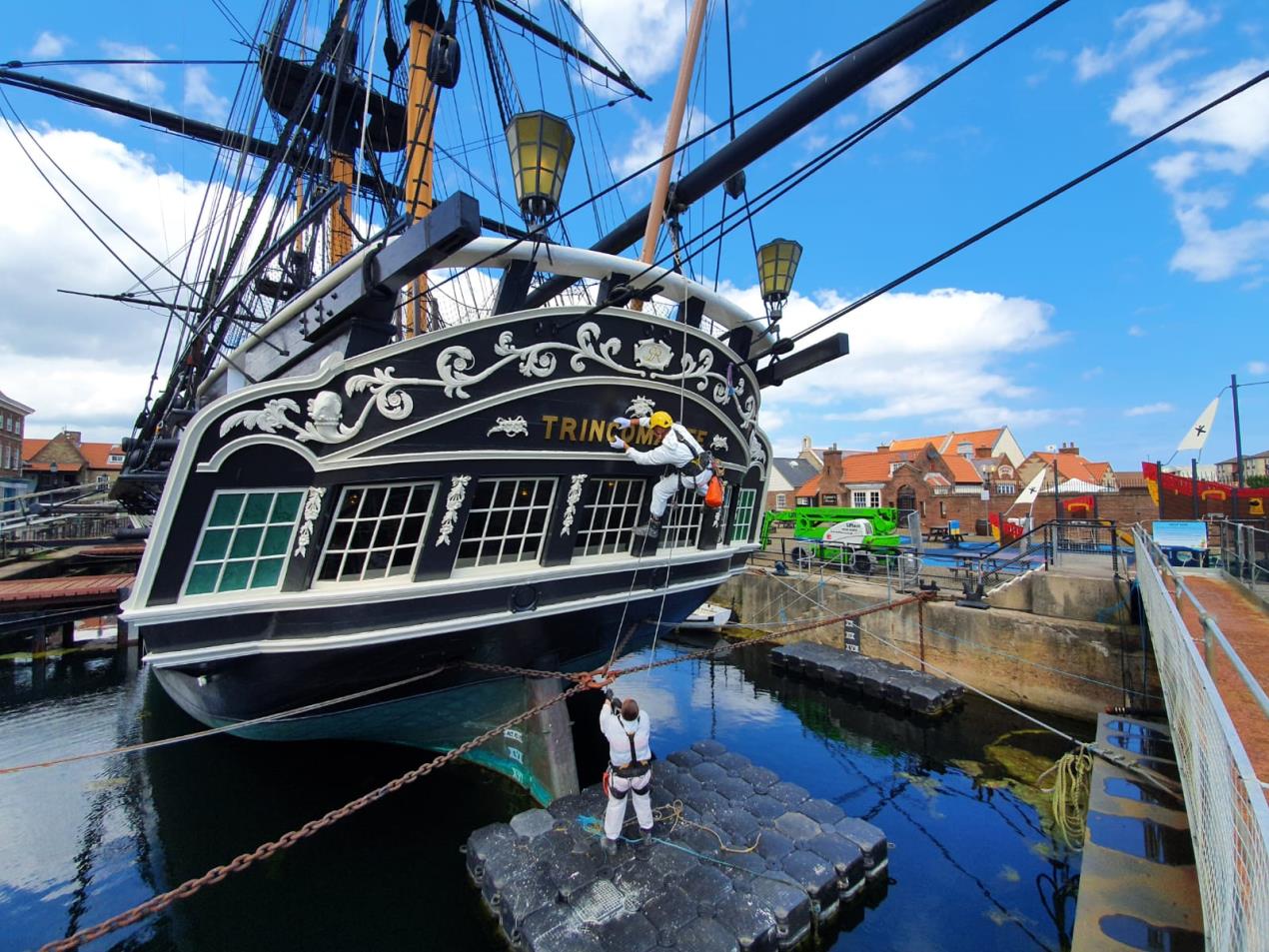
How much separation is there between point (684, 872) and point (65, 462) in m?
58.7

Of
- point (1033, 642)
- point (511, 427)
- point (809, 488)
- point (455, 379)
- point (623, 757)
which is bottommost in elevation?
point (623, 757)

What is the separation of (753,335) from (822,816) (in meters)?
5.80

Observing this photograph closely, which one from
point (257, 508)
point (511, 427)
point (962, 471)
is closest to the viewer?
point (257, 508)

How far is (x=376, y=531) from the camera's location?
541cm

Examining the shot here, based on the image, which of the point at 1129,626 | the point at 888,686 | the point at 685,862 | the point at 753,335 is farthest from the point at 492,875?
the point at 1129,626

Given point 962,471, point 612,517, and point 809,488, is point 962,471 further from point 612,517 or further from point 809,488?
point 612,517

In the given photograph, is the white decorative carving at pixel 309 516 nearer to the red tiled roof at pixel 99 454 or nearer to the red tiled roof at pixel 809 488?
the red tiled roof at pixel 809 488

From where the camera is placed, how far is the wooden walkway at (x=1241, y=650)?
375 centimetres

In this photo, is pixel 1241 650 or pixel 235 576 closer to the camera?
pixel 235 576

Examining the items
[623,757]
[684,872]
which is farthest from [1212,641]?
[623,757]

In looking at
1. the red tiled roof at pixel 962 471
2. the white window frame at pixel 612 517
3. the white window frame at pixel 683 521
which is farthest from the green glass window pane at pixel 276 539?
the red tiled roof at pixel 962 471

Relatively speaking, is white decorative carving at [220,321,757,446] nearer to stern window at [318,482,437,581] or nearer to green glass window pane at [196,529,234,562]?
stern window at [318,482,437,581]

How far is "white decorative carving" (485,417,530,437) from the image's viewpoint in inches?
221

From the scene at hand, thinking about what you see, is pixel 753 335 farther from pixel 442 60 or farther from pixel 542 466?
pixel 442 60
